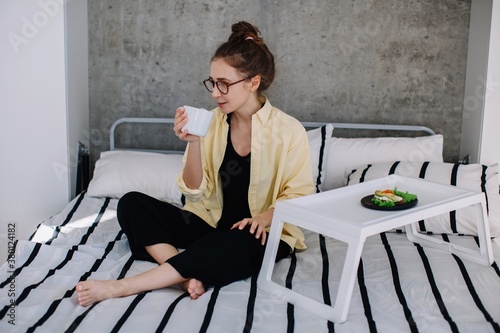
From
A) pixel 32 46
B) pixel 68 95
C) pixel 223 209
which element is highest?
→ pixel 32 46

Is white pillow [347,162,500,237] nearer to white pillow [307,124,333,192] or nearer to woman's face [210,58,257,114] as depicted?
white pillow [307,124,333,192]

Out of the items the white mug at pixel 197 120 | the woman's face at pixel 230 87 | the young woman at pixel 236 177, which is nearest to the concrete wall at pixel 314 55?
the young woman at pixel 236 177

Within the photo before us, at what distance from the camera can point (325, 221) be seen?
1589 millimetres

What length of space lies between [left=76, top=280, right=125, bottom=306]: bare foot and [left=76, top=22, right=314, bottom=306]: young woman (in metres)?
0.19

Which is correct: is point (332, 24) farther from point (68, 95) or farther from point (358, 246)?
point (358, 246)

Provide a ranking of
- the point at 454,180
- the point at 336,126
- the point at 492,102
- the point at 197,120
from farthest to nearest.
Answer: the point at 336,126 < the point at 492,102 < the point at 454,180 < the point at 197,120

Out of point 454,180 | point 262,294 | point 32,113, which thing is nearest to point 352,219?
point 262,294

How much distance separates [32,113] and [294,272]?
4.79 feet

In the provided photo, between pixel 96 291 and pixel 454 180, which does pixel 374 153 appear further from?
pixel 96 291

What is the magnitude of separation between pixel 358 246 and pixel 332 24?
5.51ft

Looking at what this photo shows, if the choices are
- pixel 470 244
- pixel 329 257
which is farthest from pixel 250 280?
pixel 470 244

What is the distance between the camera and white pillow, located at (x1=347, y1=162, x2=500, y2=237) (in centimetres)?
225

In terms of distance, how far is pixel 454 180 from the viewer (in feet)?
7.71

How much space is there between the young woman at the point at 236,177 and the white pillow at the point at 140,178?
463mm
